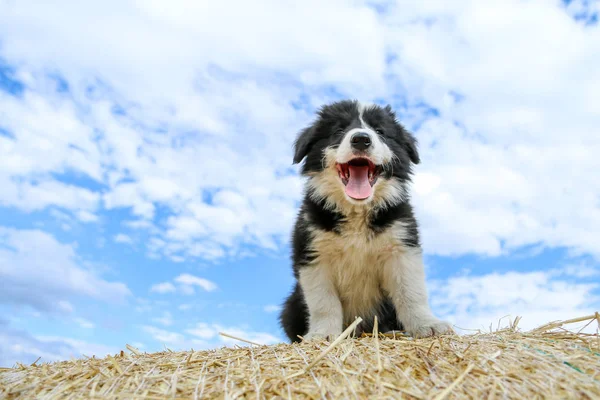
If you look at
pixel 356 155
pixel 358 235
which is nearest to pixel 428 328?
pixel 358 235

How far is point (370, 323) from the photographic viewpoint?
5160 millimetres

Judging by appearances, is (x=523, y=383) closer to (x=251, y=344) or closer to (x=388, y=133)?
(x=251, y=344)

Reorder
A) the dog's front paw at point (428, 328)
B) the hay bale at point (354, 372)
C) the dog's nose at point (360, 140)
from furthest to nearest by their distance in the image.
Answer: the dog's nose at point (360, 140)
the dog's front paw at point (428, 328)
the hay bale at point (354, 372)

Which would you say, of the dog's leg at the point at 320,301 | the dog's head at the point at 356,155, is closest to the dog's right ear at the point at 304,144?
the dog's head at the point at 356,155

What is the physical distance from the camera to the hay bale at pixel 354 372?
2.96 metres

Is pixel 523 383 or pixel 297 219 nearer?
pixel 523 383

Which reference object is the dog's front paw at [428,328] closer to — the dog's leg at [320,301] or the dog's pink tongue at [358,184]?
the dog's leg at [320,301]

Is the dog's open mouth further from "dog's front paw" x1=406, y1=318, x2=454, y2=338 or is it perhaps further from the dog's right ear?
"dog's front paw" x1=406, y1=318, x2=454, y2=338

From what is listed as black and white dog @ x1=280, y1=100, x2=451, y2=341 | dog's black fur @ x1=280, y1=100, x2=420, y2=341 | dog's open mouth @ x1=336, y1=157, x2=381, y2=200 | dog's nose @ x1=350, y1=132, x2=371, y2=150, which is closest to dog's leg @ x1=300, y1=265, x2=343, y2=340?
black and white dog @ x1=280, y1=100, x2=451, y2=341

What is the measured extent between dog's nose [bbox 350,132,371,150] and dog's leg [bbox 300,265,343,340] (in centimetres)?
106

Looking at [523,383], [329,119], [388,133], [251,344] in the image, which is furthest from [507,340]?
[329,119]

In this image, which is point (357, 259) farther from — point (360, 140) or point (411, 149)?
point (411, 149)

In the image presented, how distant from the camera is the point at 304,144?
516 cm

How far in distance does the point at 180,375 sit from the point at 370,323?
7.22 ft
